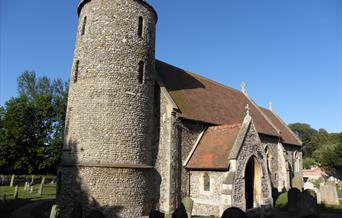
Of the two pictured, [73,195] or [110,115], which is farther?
[110,115]

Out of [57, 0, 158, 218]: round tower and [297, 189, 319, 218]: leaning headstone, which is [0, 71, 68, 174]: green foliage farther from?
[297, 189, 319, 218]: leaning headstone

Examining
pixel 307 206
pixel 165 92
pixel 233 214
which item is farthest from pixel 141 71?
pixel 307 206

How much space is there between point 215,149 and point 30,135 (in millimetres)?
25907

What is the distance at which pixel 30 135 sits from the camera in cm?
3228

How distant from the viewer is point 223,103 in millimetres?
22484

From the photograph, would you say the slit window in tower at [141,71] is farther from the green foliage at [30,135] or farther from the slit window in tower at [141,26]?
the green foliage at [30,135]

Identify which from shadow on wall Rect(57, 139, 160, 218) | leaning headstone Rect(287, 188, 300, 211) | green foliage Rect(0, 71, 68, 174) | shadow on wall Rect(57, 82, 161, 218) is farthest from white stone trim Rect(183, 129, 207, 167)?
green foliage Rect(0, 71, 68, 174)

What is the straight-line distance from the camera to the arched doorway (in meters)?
16.2

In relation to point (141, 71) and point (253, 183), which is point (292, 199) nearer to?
point (253, 183)

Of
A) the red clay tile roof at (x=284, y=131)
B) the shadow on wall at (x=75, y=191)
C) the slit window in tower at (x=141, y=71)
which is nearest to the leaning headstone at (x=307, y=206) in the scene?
the shadow on wall at (x=75, y=191)

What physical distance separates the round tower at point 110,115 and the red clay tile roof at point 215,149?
10.1ft

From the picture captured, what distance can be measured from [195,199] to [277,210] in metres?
5.16

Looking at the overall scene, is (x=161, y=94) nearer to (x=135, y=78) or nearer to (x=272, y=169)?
(x=135, y=78)

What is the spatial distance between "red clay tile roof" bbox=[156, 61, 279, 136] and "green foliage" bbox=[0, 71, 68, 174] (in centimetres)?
2052
